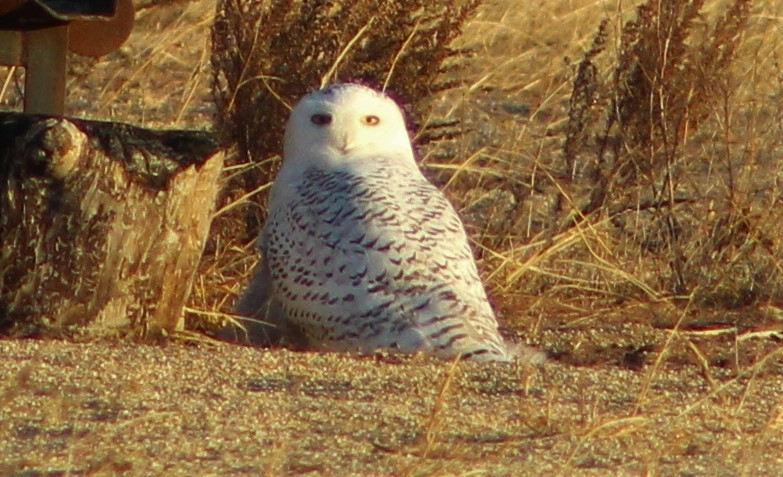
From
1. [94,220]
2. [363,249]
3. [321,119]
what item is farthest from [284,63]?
[94,220]

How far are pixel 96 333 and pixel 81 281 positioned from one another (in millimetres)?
169

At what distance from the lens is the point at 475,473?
3.47m

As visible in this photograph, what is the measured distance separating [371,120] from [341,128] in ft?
0.37

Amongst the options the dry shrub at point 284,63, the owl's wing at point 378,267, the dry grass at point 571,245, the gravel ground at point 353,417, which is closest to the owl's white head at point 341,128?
the owl's wing at point 378,267

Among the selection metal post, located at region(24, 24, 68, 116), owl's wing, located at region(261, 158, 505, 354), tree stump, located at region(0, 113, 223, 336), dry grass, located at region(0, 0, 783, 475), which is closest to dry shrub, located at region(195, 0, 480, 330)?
dry grass, located at region(0, 0, 783, 475)

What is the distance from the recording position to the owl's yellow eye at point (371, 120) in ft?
20.1

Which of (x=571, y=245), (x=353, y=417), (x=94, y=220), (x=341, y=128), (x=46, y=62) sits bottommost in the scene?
(x=571, y=245)

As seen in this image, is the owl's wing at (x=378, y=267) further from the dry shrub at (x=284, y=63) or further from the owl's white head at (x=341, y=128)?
the dry shrub at (x=284, y=63)

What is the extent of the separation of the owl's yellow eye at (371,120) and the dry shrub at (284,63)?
706 millimetres

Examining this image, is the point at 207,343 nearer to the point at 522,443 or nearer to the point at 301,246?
the point at 301,246

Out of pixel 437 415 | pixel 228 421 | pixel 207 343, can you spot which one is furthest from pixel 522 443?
pixel 207 343

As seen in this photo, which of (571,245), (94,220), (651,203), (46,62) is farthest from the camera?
(651,203)

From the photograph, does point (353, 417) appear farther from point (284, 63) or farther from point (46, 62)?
point (284, 63)

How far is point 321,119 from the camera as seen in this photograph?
6.11 meters
